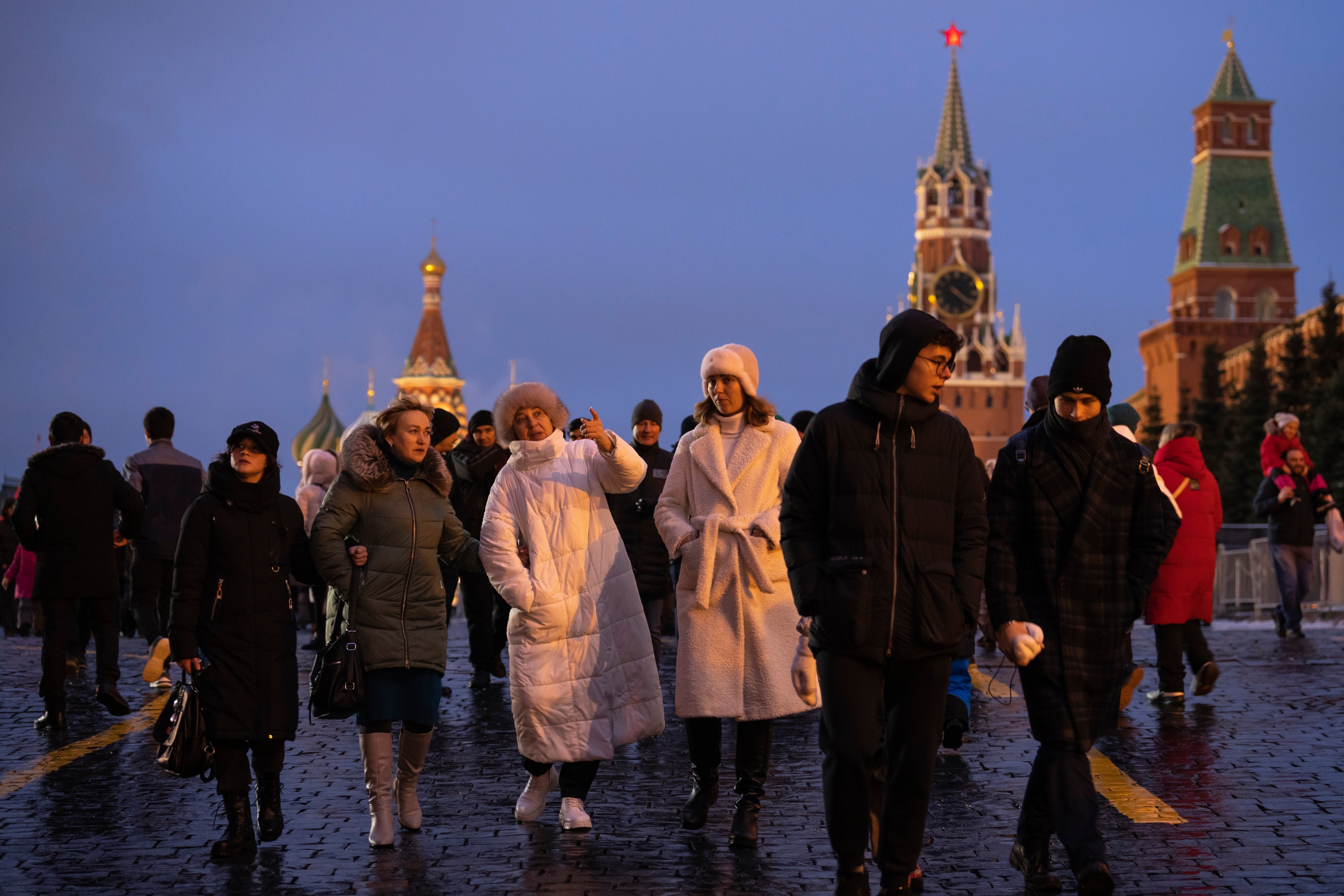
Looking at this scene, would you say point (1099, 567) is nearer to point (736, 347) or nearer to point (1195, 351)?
point (736, 347)

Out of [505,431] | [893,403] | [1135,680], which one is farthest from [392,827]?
[1135,680]

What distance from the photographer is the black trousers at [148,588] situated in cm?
1159

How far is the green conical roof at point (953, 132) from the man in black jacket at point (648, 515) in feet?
431

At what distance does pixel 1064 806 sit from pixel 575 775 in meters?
2.11

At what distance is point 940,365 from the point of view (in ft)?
16.9

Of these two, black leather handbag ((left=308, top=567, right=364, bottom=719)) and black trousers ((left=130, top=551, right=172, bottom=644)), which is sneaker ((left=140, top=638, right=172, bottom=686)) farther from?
A: black leather handbag ((left=308, top=567, right=364, bottom=719))

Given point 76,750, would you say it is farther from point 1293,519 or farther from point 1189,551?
point 1293,519

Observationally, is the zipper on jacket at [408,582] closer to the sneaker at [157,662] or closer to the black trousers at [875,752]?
the black trousers at [875,752]

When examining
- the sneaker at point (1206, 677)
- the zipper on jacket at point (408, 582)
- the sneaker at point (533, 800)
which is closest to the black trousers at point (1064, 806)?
the sneaker at point (533, 800)

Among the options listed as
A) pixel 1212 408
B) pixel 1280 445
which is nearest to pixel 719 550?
pixel 1280 445

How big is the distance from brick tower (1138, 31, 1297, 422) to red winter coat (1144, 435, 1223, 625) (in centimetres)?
8991

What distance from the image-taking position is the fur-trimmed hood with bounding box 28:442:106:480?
31.5 ft

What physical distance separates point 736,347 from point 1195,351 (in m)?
96.4

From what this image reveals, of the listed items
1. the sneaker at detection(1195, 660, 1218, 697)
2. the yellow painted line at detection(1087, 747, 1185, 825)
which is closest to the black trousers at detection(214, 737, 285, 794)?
the yellow painted line at detection(1087, 747, 1185, 825)
